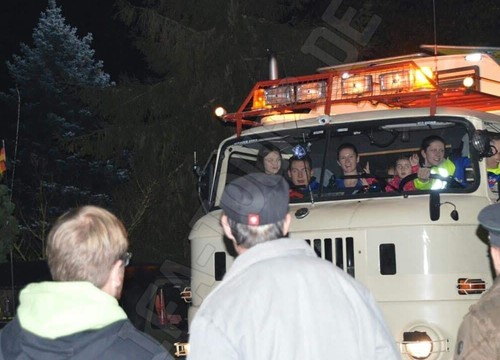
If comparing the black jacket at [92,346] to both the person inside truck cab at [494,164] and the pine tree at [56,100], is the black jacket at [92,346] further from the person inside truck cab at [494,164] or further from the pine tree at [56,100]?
the pine tree at [56,100]

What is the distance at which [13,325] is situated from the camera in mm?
2967

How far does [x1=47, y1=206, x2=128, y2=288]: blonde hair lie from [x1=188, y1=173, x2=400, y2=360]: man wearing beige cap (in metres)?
0.38

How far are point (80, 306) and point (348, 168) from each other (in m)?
4.75

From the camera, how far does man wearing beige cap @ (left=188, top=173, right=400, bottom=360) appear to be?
9.59 feet

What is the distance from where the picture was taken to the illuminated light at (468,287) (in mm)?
6293

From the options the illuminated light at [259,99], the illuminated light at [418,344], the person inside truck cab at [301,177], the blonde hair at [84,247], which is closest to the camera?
the blonde hair at [84,247]

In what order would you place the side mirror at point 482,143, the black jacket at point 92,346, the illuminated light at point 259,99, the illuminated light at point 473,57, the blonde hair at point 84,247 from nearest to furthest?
the black jacket at point 92,346
the blonde hair at point 84,247
the side mirror at point 482,143
the illuminated light at point 259,99
the illuminated light at point 473,57

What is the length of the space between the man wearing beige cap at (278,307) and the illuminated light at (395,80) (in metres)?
4.23

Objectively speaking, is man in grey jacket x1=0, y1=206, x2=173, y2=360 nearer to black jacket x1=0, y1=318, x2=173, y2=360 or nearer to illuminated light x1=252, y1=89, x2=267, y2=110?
black jacket x1=0, y1=318, x2=173, y2=360

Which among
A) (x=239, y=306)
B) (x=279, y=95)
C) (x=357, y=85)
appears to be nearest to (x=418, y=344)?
(x=357, y=85)

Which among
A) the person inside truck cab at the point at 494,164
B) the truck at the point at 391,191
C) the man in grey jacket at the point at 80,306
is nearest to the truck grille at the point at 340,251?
the truck at the point at 391,191

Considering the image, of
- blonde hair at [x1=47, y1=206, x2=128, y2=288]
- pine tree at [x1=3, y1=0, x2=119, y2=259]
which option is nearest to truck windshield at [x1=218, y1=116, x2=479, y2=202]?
blonde hair at [x1=47, y1=206, x2=128, y2=288]

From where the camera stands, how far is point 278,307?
2959 mm

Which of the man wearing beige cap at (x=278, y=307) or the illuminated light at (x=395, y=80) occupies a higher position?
the illuminated light at (x=395, y=80)
